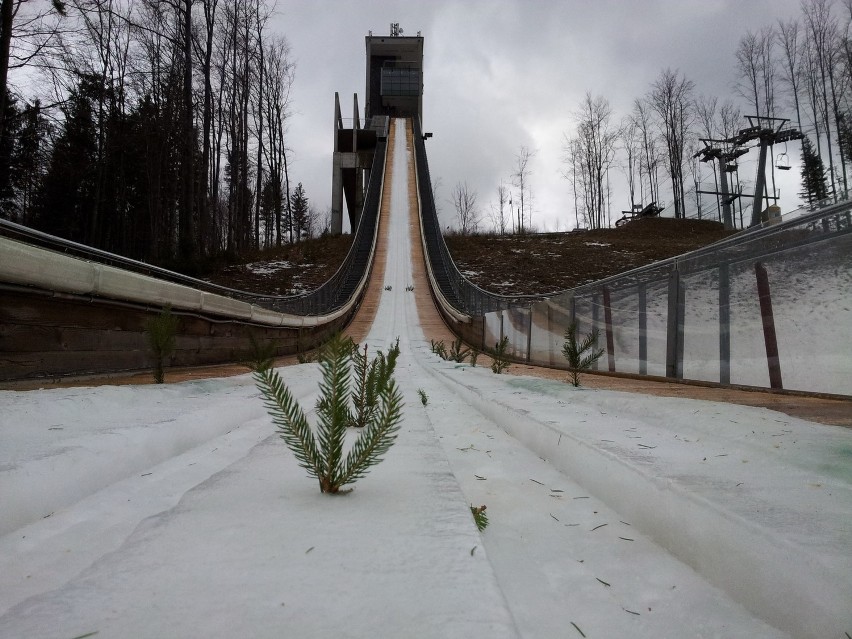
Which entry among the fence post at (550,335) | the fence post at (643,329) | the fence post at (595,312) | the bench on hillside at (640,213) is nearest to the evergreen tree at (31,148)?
the fence post at (550,335)

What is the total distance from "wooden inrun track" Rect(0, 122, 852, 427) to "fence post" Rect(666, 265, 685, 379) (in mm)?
222

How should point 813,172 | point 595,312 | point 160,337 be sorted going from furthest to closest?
point 813,172
point 595,312
point 160,337

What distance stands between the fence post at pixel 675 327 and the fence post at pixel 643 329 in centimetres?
31

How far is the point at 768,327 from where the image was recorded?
3855 millimetres

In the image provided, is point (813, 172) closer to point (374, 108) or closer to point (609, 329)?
point (374, 108)

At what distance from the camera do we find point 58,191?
24.5m

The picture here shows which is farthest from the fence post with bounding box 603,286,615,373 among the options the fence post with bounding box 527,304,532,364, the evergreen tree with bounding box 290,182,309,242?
the evergreen tree with bounding box 290,182,309,242

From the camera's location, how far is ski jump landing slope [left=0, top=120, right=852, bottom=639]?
791 millimetres

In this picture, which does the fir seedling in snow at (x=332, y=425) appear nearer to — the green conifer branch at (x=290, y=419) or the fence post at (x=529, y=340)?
the green conifer branch at (x=290, y=419)

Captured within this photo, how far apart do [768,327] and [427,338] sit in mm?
12296

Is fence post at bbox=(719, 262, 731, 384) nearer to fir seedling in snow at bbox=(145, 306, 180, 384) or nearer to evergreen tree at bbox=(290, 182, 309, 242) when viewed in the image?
fir seedling in snow at bbox=(145, 306, 180, 384)

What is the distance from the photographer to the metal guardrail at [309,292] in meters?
3.77

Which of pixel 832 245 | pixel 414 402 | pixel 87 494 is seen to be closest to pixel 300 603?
pixel 87 494

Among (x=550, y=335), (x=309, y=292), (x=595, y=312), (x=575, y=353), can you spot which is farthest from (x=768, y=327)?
(x=309, y=292)
